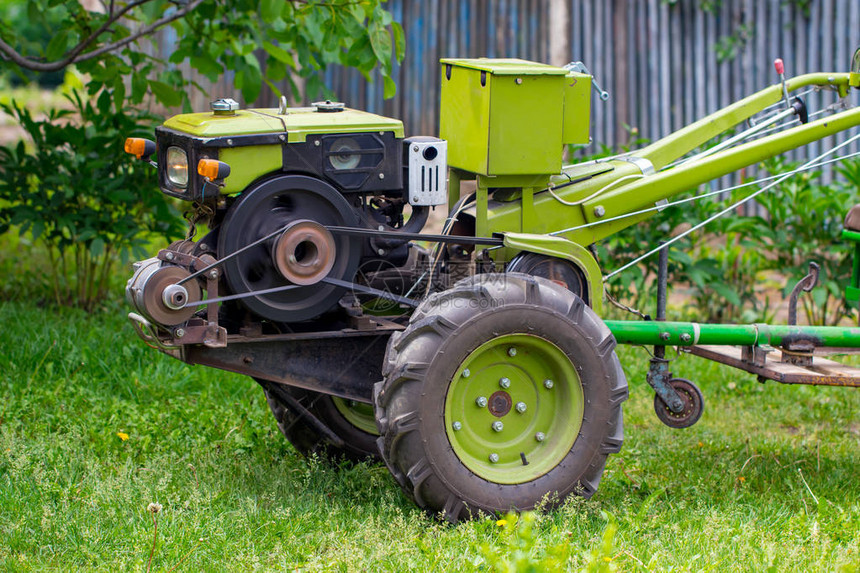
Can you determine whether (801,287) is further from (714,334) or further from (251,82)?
(251,82)

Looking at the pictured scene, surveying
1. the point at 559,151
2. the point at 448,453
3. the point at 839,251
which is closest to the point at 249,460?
the point at 448,453

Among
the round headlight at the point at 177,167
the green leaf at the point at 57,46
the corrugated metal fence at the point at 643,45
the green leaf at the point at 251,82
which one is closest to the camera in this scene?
the round headlight at the point at 177,167

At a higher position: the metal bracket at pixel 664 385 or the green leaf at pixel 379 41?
the green leaf at pixel 379 41

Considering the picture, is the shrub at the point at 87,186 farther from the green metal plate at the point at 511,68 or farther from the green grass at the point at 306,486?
the green metal plate at the point at 511,68

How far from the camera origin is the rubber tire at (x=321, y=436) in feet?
15.8

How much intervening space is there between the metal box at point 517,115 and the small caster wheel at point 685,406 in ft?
3.64

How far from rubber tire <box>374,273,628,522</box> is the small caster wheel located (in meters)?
0.52

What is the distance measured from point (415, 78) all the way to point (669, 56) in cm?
262

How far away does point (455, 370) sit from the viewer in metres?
3.95

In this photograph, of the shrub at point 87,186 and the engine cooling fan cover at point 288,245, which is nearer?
the engine cooling fan cover at point 288,245

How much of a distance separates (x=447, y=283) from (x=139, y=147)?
4.70 ft

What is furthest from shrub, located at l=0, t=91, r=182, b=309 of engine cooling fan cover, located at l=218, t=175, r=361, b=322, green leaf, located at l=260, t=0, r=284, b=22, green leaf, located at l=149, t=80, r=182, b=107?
engine cooling fan cover, located at l=218, t=175, r=361, b=322

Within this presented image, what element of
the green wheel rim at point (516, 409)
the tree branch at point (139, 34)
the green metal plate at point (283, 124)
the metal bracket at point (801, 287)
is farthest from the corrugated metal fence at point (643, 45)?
the green wheel rim at point (516, 409)

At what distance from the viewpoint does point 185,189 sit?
411 centimetres
